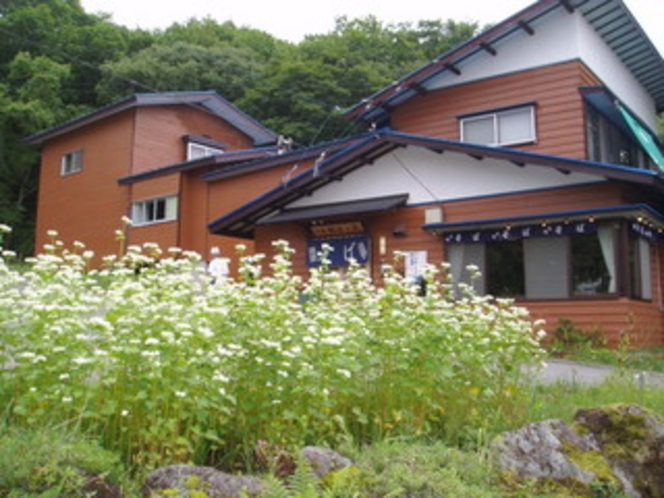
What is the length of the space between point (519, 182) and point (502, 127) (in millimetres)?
2570

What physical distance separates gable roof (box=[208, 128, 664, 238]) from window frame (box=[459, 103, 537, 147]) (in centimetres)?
195

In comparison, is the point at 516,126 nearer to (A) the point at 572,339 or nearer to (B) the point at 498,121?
(B) the point at 498,121

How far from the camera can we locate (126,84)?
3603 centimetres

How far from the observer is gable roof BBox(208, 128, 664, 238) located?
491 inches

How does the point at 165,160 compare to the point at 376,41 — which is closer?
the point at 165,160

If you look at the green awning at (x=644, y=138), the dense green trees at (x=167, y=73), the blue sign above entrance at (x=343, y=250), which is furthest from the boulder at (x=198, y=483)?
the dense green trees at (x=167, y=73)

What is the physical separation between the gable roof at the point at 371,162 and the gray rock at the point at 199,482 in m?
10.8

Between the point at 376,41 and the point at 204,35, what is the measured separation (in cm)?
1066

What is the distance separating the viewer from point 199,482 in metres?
3.00

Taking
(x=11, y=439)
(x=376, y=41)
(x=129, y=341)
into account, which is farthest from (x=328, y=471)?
(x=376, y=41)

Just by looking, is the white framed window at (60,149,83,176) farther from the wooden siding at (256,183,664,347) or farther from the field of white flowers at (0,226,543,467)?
the field of white flowers at (0,226,543,467)

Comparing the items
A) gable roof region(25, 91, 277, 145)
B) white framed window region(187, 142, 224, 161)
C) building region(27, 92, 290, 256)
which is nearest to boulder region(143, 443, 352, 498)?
building region(27, 92, 290, 256)

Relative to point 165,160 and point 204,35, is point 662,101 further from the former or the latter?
point 204,35

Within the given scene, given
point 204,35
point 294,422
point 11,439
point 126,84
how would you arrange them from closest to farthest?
point 11,439 → point 294,422 → point 126,84 → point 204,35
